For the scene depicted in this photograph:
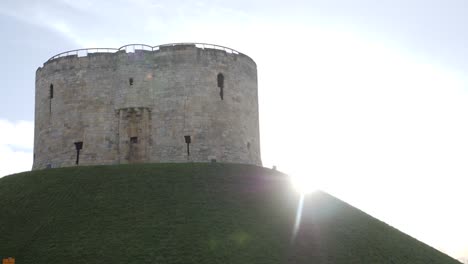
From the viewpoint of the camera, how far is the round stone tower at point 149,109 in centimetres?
4256

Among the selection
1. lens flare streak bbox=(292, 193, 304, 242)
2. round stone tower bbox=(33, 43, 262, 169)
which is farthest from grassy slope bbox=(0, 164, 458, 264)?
round stone tower bbox=(33, 43, 262, 169)

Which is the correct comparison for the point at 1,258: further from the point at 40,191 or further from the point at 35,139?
the point at 35,139

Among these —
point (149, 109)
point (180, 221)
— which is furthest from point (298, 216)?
point (149, 109)

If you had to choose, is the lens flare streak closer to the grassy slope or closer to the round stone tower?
the grassy slope

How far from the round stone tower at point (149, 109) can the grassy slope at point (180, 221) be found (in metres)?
3.94

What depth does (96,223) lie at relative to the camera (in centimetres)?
3175

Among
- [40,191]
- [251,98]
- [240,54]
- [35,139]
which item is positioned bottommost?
[40,191]

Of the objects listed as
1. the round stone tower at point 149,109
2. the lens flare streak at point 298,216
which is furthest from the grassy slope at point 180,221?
the round stone tower at point 149,109

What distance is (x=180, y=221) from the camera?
31781 millimetres

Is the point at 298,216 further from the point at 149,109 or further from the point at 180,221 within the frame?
the point at 149,109

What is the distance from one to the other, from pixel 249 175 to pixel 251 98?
8.33 m

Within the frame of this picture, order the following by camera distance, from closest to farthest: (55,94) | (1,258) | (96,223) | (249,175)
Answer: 1. (1,258)
2. (96,223)
3. (249,175)
4. (55,94)

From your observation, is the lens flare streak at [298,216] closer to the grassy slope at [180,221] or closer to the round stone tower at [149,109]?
the grassy slope at [180,221]

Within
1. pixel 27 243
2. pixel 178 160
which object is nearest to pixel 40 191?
pixel 27 243
